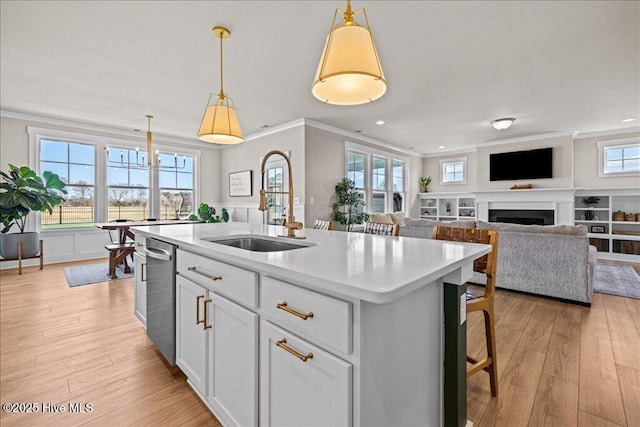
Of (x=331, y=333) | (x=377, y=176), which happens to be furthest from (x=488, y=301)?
(x=377, y=176)

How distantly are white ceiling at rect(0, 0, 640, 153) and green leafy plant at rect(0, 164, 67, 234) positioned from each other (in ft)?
3.65

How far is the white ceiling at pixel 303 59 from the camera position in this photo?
2416 millimetres

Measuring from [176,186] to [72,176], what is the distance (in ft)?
6.20

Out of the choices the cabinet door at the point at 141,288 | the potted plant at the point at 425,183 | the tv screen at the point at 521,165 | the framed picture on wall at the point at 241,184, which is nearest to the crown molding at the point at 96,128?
Result: the framed picture on wall at the point at 241,184

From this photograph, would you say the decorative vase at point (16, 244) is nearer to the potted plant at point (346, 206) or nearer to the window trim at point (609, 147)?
the potted plant at point (346, 206)

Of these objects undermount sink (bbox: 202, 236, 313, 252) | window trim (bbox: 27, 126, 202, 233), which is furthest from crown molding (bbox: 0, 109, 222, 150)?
undermount sink (bbox: 202, 236, 313, 252)

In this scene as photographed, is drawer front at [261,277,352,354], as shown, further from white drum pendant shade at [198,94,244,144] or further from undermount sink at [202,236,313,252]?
white drum pendant shade at [198,94,244,144]

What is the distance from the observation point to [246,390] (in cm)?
122

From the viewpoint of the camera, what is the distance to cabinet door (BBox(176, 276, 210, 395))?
1.52 metres

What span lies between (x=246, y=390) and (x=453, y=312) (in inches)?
35.5

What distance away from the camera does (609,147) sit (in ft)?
20.1

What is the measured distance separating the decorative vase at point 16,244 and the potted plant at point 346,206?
4.97 metres

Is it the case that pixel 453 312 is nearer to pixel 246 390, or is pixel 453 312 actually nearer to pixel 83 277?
pixel 246 390

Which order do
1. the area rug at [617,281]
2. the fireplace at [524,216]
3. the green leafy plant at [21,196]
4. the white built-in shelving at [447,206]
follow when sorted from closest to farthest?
1. the area rug at [617,281]
2. the green leafy plant at [21,196]
3. the fireplace at [524,216]
4. the white built-in shelving at [447,206]
